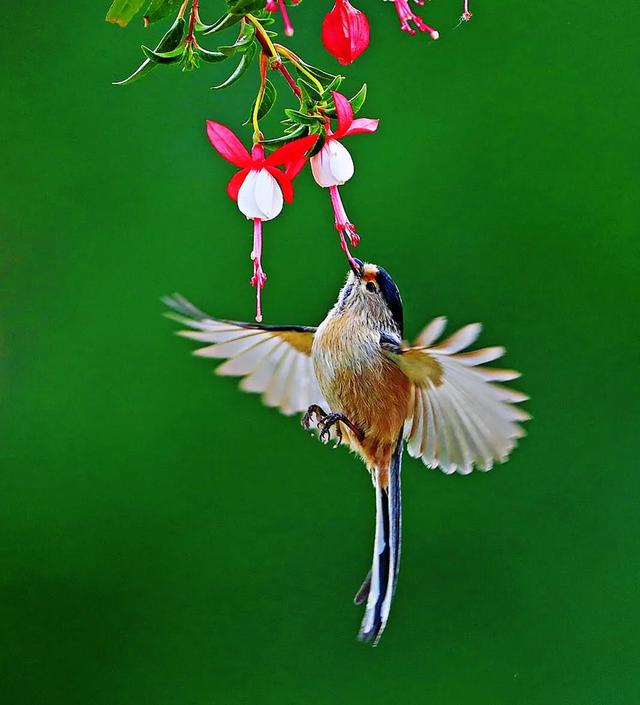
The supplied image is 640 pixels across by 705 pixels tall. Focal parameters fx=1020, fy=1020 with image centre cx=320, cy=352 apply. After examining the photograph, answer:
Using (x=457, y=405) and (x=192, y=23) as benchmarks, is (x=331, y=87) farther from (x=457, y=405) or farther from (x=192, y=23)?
(x=457, y=405)

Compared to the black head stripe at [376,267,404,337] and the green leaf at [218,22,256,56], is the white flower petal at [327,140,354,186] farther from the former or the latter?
the black head stripe at [376,267,404,337]

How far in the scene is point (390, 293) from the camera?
0.92 meters

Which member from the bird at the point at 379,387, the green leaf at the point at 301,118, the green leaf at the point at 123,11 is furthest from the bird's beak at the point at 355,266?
the green leaf at the point at 123,11

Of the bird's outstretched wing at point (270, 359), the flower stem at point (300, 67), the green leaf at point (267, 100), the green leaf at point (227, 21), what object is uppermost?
the flower stem at point (300, 67)

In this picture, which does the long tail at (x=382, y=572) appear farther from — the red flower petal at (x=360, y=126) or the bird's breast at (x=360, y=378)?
the red flower petal at (x=360, y=126)

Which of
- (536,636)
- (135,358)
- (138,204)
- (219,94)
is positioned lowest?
(536,636)

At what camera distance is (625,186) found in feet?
6.65

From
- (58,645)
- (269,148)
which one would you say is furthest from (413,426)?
(58,645)

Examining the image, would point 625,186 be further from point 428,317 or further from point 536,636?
point 536,636

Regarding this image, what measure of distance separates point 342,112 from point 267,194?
73 millimetres

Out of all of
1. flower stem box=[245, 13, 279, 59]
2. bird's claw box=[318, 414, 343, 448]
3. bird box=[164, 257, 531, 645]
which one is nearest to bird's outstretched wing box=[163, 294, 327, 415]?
bird box=[164, 257, 531, 645]

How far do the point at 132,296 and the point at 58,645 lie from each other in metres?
0.72

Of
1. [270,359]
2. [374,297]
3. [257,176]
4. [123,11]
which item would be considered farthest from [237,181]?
[270,359]

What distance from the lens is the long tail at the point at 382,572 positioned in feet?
2.94
